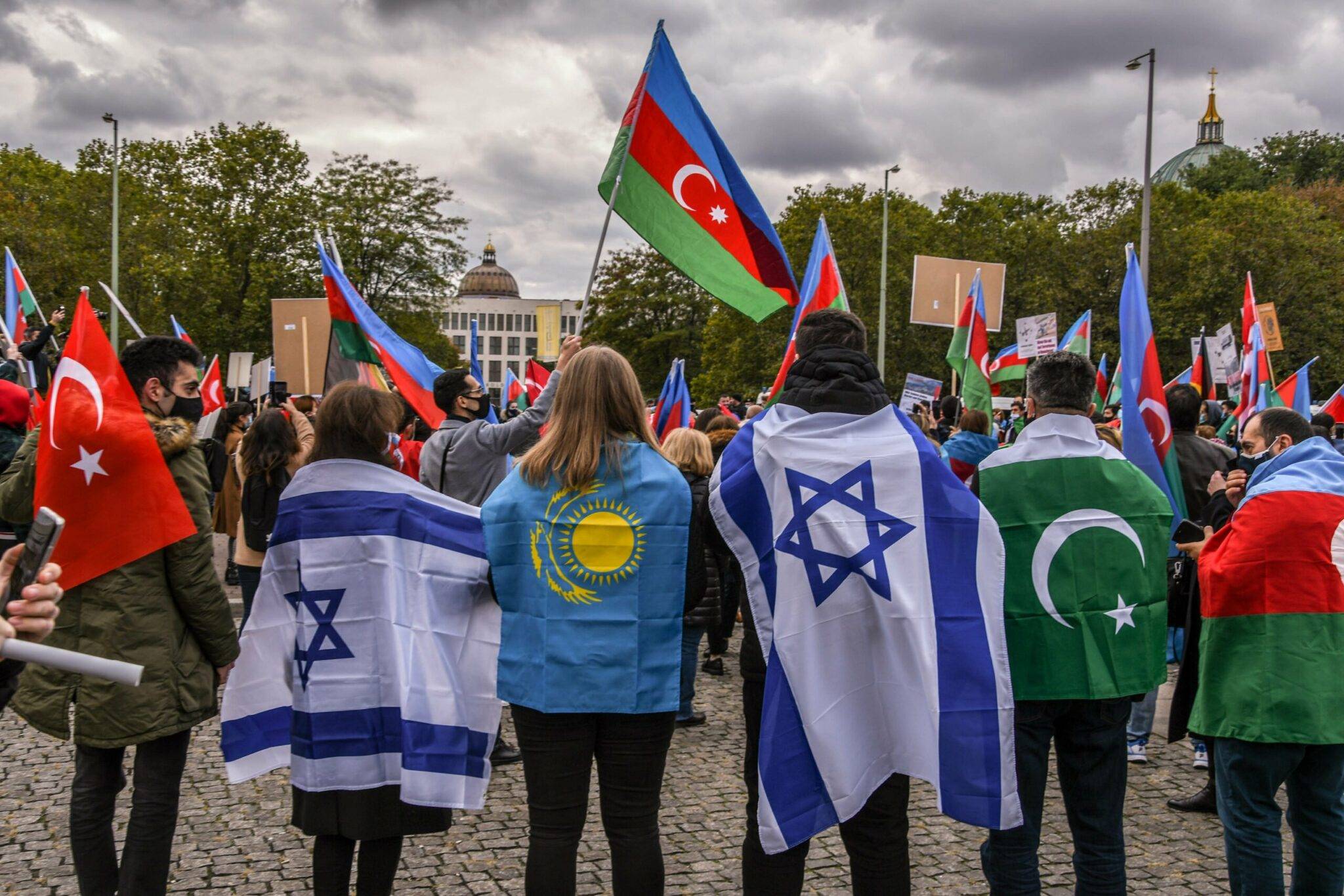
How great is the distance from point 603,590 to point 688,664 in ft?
11.0

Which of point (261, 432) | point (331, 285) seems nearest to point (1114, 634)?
point (261, 432)

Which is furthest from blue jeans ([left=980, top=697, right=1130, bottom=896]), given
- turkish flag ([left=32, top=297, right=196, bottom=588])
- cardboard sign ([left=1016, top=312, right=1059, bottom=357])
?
cardboard sign ([left=1016, top=312, right=1059, bottom=357])

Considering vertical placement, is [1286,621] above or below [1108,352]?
below

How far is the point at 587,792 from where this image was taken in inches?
127

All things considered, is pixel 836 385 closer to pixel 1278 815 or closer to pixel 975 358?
pixel 1278 815

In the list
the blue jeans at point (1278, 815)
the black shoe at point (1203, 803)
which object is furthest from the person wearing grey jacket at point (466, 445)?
the black shoe at point (1203, 803)

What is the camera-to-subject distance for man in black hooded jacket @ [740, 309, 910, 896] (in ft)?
10.4

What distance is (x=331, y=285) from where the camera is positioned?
24.1ft

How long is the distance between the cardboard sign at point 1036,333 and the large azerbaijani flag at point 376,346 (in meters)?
11.5

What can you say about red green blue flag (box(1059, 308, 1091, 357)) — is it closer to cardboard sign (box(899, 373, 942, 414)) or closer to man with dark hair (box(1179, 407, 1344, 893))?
cardboard sign (box(899, 373, 942, 414))

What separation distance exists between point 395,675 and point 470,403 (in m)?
2.37

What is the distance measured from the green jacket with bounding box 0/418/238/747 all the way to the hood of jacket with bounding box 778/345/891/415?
6.06ft

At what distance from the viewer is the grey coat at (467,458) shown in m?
5.32

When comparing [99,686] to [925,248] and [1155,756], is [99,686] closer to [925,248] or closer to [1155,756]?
[1155,756]
